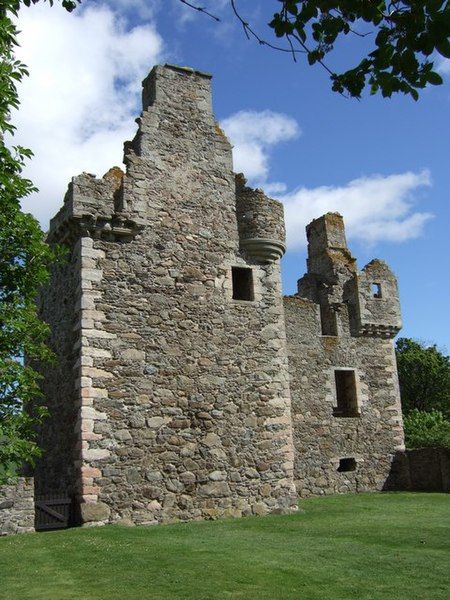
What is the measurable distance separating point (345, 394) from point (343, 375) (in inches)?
23.3

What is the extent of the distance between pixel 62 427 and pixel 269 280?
17.9ft

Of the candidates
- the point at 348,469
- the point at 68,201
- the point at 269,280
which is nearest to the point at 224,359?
the point at 269,280

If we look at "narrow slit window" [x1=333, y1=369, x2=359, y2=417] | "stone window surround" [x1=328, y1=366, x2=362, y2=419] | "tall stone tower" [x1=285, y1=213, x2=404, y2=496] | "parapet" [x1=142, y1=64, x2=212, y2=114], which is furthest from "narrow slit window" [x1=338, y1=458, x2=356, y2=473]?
"parapet" [x1=142, y1=64, x2=212, y2=114]

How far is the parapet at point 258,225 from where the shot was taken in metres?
14.7

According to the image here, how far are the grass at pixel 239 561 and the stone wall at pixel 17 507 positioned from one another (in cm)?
→ 44

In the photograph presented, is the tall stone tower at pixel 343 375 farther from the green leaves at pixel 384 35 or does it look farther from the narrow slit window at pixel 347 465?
the green leaves at pixel 384 35

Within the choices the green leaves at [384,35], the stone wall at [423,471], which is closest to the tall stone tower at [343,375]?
the stone wall at [423,471]

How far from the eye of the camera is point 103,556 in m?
8.68

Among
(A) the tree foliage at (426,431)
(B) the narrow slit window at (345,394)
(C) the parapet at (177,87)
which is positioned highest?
(C) the parapet at (177,87)

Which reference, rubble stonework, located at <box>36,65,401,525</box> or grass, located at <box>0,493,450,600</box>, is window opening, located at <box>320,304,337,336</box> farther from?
grass, located at <box>0,493,450,600</box>

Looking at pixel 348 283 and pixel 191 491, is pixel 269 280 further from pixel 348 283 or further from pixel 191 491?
pixel 348 283

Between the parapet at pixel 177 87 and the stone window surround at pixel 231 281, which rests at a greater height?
the parapet at pixel 177 87

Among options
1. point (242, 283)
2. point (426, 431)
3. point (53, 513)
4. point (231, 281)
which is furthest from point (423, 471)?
point (53, 513)

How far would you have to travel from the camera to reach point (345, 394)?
20516 millimetres
